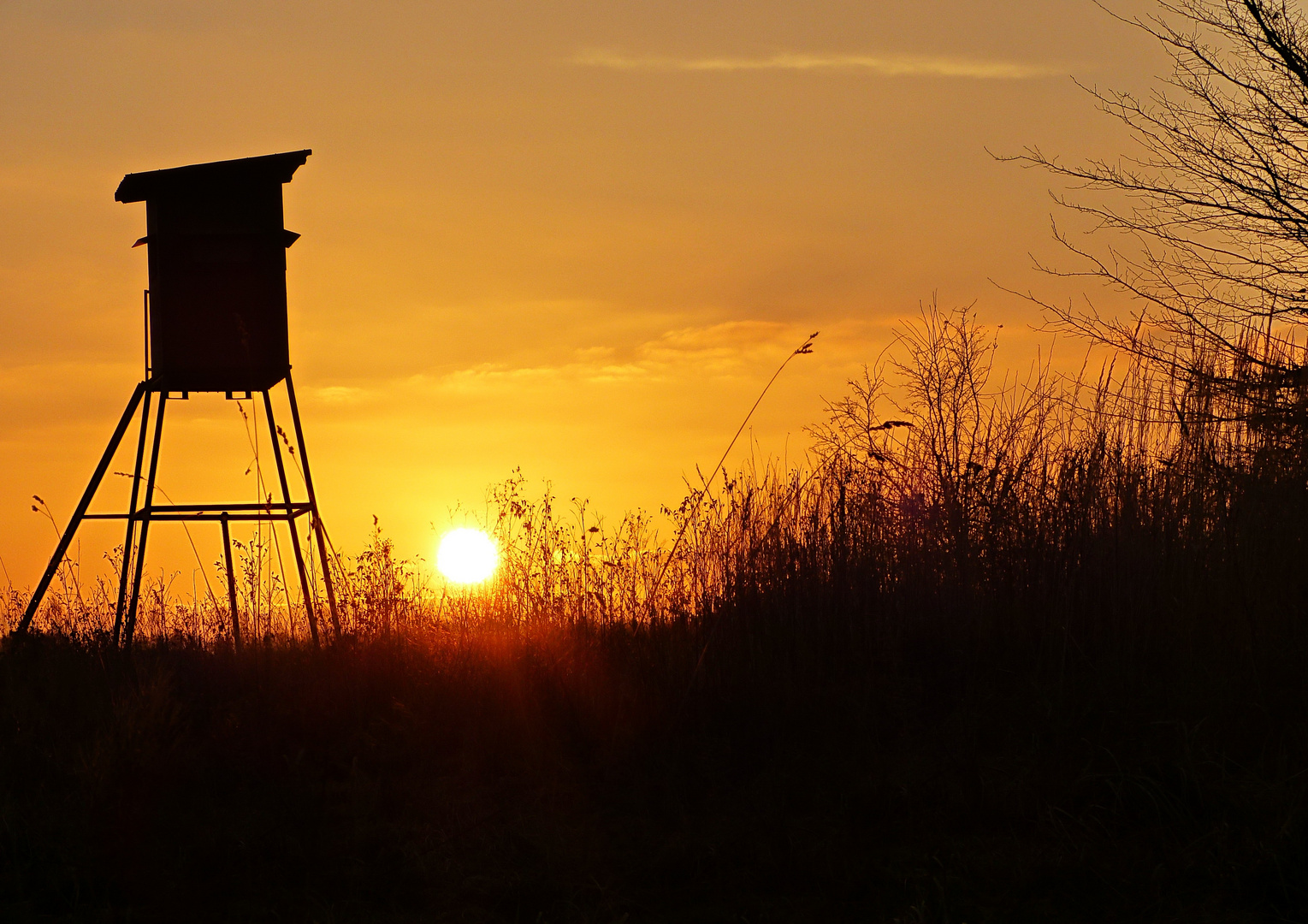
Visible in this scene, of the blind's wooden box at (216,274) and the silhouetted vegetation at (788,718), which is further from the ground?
the blind's wooden box at (216,274)

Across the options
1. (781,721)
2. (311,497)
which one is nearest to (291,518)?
(311,497)

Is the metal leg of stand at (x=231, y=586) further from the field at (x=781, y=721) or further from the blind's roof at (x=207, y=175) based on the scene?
the blind's roof at (x=207, y=175)

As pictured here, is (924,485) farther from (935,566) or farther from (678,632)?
(678,632)

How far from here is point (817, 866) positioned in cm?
460

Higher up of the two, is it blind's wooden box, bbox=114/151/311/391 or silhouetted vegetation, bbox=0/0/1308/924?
blind's wooden box, bbox=114/151/311/391

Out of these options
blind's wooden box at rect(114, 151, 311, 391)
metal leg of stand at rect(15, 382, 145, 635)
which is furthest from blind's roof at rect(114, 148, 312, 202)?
metal leg of stand at rect(15, 382, 145, 635)

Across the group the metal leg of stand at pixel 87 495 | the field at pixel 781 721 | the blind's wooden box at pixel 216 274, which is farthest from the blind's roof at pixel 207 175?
the field at pixel 781 721

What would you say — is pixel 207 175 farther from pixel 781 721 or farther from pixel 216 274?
pixel 781 721

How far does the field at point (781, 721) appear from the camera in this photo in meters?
4.54

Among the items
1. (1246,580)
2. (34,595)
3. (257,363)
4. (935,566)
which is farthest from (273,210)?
(1246,580)

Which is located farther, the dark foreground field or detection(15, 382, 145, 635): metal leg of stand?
detection(15, 382, 145, 635): metal leg of stand

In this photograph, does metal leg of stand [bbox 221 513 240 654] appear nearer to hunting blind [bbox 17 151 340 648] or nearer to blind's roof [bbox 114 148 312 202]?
hunting blind [bbox 17 151 340 648]

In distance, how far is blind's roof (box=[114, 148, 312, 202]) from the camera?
877cm

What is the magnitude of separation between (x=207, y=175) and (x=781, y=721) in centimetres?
622
